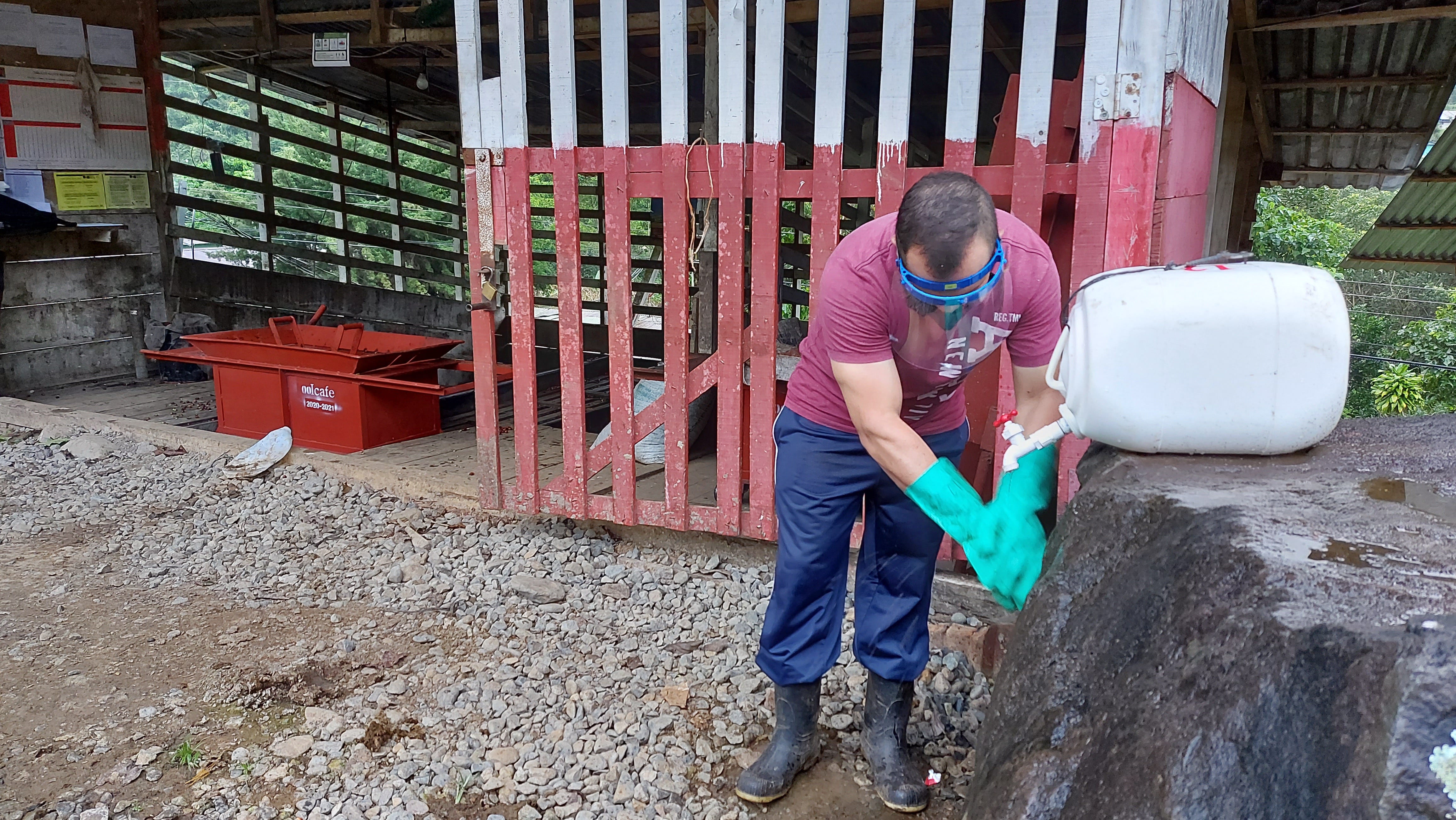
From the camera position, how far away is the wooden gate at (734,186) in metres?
2.96

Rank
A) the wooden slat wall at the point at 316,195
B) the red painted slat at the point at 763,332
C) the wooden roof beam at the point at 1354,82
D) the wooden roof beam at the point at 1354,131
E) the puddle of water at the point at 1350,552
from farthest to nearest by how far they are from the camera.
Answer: the wooden slat wall at the point at 316,195 → the wooden roof beam at the point at 1354,131 → the wooden roof beam at the point at 1354,82 → the red painted slat at the point at 763,332 → the puddle of water at the point at 1350,552

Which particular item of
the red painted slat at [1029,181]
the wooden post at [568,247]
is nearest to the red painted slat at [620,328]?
the wooden post at [568,247]

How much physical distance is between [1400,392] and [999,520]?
1242 centimetres

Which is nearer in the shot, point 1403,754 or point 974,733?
point 1403,754

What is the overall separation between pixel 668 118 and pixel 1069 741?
282cm

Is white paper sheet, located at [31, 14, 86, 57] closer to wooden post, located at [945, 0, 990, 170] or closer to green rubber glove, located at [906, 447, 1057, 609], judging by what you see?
wooden post, located at [945, 0, 990, 170]

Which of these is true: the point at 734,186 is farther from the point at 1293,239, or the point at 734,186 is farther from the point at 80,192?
the point at 1293,239

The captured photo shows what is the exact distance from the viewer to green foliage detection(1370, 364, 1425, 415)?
37.9ft

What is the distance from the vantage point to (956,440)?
8.65 feet

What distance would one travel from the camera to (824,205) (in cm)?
334

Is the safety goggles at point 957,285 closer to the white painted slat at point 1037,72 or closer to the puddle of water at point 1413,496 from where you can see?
the puddle of water at point 1413,496

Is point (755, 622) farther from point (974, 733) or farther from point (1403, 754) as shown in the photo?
point (1403, 754)

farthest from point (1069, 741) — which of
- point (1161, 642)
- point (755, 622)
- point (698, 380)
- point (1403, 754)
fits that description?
point (698, 380)

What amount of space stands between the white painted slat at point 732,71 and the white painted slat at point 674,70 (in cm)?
14
